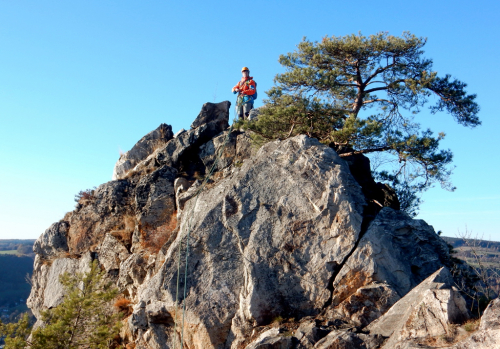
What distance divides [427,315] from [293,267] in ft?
13.1

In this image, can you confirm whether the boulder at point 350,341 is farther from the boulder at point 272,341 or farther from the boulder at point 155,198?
the boulder at point 155,198

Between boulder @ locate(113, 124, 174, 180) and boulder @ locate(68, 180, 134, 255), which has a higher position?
boulder @ locate(113, 124, 174, 180)

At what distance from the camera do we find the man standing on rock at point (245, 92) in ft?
62.3

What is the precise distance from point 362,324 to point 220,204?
524cm

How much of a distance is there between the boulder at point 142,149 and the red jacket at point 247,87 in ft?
13.4

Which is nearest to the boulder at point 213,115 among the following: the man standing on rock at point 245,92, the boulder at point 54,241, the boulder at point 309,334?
the man standing on rock at point 245,92

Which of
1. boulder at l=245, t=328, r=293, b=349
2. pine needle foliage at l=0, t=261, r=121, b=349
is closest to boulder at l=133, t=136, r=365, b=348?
boulder at l=245, t=328, r=293, b=349

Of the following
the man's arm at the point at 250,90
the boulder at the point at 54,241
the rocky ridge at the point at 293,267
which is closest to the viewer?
the rocky ridge at the point at 293,267

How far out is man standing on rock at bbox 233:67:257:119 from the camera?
62.3 ft

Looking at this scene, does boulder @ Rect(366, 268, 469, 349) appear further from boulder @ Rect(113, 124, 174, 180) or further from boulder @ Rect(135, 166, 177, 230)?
boulder @ Rect(113, 124, 174, 180)

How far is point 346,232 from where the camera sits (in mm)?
11398

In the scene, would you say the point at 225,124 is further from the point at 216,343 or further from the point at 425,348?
the point at 425,348

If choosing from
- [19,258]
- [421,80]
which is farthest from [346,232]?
[19,258]

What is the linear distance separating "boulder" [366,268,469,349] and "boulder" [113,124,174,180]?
1402 cm
